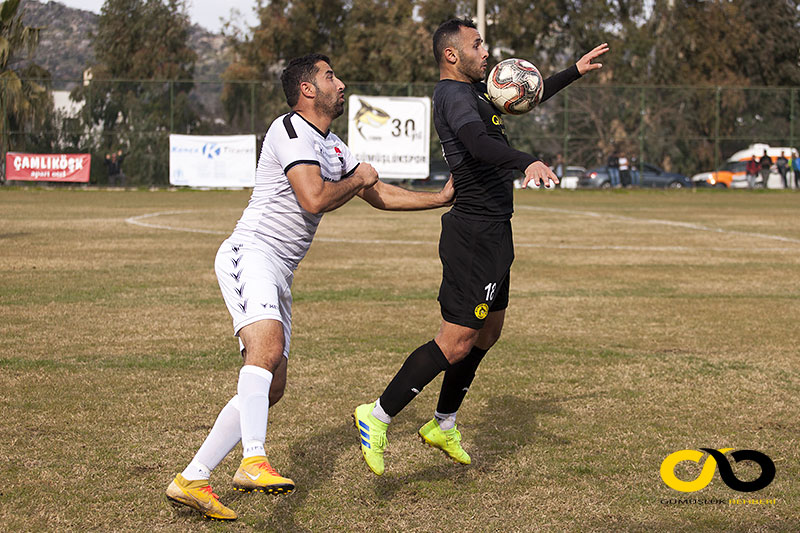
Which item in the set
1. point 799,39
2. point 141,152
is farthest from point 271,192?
point 799,39

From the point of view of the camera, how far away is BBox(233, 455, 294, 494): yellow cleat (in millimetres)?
4066

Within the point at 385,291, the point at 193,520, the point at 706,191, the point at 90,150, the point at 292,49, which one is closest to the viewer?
the point at 193,520

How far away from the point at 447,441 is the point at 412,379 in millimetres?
504

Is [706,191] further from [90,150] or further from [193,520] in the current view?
[193,520]

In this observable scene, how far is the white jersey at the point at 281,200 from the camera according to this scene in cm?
468

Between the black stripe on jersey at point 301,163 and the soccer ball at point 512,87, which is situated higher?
the soccer ball at point 512,87

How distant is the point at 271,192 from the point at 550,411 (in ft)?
9.26

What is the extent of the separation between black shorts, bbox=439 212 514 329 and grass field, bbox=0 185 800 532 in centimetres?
92

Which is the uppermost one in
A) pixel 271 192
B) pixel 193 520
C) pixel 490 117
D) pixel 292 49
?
pixel 292 49

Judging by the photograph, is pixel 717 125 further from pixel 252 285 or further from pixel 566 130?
pixel 252 285

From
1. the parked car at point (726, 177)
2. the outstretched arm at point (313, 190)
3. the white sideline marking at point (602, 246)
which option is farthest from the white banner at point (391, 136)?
the outstretched arm at point (313, 190)

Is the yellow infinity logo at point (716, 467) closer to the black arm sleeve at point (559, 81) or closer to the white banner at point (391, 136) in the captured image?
the black arm sleeve at point (559, 81)

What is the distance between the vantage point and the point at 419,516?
4625mm

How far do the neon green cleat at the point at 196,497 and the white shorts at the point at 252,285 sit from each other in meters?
0.68
